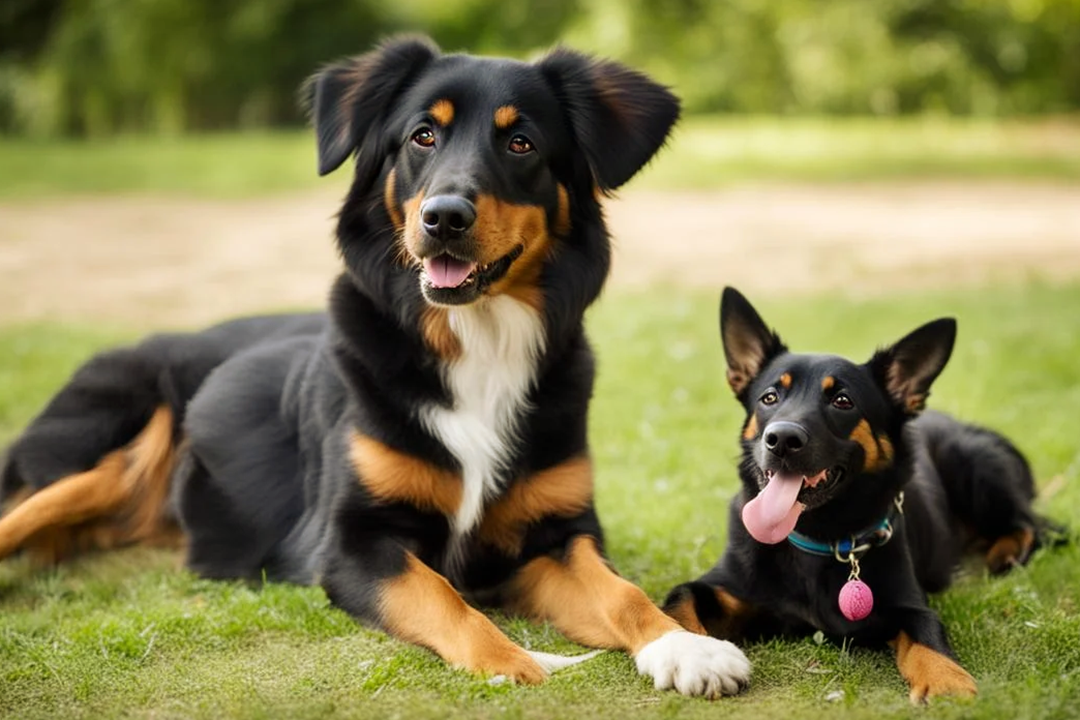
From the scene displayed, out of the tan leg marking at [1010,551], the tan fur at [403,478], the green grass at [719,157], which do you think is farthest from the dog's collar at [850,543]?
the green grass at [719,157]

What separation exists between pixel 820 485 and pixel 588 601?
2.78 feet

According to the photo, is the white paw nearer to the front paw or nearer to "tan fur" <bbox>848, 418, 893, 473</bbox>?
the front paw

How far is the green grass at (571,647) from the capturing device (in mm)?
3512

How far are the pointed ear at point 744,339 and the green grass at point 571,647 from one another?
87cm

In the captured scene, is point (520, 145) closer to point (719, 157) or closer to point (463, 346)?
point (463, 346)

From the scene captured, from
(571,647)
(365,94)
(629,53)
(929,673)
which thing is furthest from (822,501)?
(629,53)

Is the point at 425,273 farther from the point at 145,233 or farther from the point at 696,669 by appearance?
the point at 145,233

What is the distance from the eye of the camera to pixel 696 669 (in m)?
3.62

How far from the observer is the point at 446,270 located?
418cm

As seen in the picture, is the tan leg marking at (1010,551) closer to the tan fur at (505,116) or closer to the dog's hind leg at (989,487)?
the dog's hind leg at (989,487)

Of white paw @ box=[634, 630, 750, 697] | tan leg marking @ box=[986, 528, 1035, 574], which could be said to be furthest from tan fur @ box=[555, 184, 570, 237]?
tan leg marking @ box=[986, 528, 1035, 574]

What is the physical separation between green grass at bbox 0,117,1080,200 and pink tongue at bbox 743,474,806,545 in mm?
14307

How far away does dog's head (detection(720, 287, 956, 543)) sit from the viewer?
4.04 metres

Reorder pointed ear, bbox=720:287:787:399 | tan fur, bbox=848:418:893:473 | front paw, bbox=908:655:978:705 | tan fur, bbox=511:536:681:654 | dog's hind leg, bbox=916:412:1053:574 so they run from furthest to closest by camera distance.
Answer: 1. dog's hind leg, bbox=916:412:1053:574
2. pointed ear, bbox=720:287:787:399
3. tan fur, bbox=848:418:893:473
4. tan fur, bbox=511:536:681:654
5. front paw, bbox=908:655:978:705
